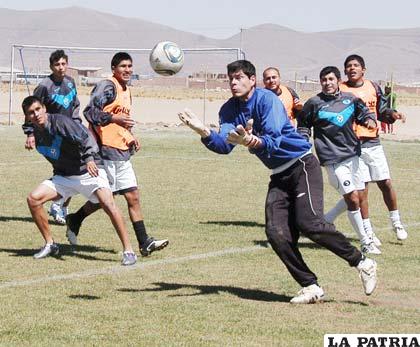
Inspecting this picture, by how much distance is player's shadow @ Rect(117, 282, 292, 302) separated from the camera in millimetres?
9164

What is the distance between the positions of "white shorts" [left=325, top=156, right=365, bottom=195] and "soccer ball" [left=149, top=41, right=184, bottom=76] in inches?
208

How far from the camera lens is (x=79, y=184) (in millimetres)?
11039

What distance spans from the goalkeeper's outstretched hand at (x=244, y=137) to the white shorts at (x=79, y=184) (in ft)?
10.1

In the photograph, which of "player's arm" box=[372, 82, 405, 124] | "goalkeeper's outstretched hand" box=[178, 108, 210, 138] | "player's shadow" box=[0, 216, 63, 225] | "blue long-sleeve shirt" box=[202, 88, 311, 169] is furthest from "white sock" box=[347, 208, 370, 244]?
"player's shadow" box=[0, 216, 63, 225]

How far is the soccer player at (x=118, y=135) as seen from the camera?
451 inches

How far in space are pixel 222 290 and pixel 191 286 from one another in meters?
0.36

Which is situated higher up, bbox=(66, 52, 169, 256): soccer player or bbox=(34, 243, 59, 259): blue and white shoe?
bbox=(66, 52, 169, 256): soccer player

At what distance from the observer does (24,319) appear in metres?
8.14

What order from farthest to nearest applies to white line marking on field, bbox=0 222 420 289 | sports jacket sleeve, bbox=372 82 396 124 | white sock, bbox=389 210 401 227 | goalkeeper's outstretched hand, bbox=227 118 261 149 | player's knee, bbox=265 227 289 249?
white sock, bbox=389 210 401 227 < sports jacket sleeve, bbox=372 82 396 124 < white line marking on field, bbox=0 222 420 289 < player's knee, bbox=265 227 289 249 < goalkeeper's outstretched hand, bbox=227 118 261 149

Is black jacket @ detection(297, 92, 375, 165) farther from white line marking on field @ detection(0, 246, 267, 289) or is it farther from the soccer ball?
the soccer ball

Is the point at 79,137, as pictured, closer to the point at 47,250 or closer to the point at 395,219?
the point at 47,250

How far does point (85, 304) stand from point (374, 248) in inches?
164

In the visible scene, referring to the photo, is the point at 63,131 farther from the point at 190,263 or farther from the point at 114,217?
the point at 190,263

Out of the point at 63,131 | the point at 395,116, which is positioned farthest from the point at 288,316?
the point at 395,116
